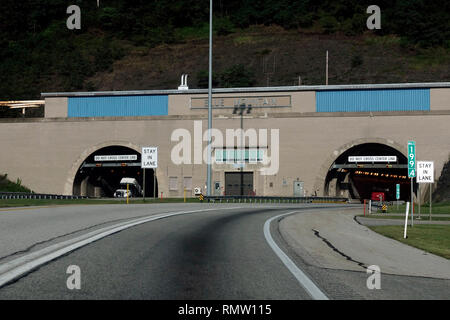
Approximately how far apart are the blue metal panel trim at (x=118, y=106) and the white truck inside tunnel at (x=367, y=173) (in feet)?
64.2

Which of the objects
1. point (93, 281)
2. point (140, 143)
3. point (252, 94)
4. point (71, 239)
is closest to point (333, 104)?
point (252, 94)

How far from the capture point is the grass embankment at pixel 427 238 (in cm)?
1368

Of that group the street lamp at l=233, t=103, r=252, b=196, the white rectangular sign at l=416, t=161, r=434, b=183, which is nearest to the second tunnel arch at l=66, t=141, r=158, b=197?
the street lamp at l=233, t=103, r=252, b=196

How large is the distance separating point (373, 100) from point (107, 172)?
107 ft

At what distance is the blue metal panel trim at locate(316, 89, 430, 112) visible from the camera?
184 ft

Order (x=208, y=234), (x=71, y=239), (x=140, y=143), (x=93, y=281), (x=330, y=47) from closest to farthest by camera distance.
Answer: (x=93, y=281) → (x=71, y=239) → (x=208, y=234) → (x=140, y=143) → (x=330, y=47)

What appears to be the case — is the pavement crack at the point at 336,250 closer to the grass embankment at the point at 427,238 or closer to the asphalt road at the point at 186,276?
the asphalt road at the point at 186,276

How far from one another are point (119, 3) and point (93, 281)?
125231 mm

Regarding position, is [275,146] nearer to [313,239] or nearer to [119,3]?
[313,239]

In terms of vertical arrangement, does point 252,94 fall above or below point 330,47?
below

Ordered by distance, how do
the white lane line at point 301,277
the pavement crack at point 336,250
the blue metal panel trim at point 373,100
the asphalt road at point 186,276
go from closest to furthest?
the asphalt road at point 186,276, the white lane line at point 301,277, the pavement crack at point 336,250, the blue metal panel trim at point 373,100

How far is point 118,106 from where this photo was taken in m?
61.6

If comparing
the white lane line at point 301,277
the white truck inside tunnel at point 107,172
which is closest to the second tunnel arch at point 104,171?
the white truck inside tunnel at point 107,172

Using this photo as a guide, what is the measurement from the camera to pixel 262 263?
9664 mm
